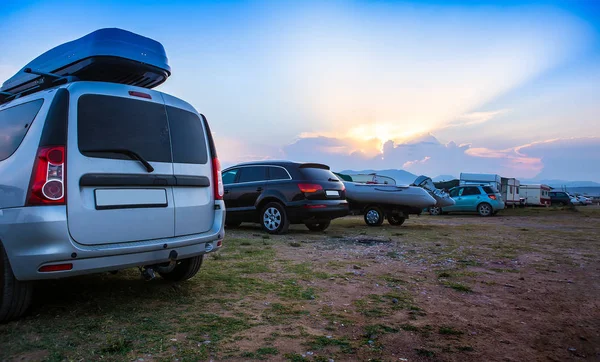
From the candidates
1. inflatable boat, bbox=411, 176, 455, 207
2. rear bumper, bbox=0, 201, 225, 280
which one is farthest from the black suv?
inflatable boat, bbox=411, 176, 455, 207

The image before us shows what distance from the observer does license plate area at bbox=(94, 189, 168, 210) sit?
11.4 ft

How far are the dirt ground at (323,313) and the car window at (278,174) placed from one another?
→ 345 centimetres

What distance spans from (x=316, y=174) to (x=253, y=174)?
5.45 feet

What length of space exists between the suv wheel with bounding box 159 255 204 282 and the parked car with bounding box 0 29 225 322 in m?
0.49

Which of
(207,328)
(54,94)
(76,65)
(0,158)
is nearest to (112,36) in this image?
(76,65)

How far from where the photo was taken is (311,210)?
31.2 feet

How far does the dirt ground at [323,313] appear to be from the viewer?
119 inches

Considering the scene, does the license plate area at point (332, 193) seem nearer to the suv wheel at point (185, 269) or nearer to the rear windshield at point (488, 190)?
the suv wheel at point (185, 269)

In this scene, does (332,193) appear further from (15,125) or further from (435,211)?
(435,211)

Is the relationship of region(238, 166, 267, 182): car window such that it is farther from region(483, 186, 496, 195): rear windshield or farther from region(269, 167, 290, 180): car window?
region(483, 186, 496, 195): rear windshield

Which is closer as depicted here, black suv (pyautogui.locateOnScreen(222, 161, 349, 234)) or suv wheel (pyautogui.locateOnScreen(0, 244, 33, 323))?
suv wheel (pyautogui.locateOnScreen(0, 244, 33, 323))

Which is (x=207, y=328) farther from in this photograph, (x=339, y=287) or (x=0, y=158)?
(x=0, y=158)

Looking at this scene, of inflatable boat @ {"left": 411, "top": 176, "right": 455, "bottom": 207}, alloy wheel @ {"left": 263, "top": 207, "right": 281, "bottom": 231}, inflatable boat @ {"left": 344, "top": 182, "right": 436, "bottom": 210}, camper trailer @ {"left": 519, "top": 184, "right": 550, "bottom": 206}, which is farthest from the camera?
camper trailer @ {"left": 519, "top": 184, "right": 550, "bottom": 206}

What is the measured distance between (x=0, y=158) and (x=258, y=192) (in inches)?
269
